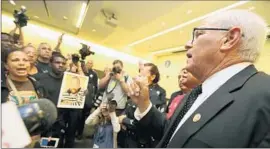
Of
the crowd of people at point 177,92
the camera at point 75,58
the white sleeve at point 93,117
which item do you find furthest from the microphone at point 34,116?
the white sleeve at point 93,117

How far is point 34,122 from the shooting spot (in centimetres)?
29

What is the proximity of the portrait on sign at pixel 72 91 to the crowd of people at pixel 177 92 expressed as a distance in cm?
2

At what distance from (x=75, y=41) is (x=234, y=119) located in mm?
630

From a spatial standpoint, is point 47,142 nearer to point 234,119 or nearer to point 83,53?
point 83,53

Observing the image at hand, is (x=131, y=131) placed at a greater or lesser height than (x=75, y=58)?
lesser

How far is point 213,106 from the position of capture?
1.25ft

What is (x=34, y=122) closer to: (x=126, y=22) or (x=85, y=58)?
(x=85, y=58)

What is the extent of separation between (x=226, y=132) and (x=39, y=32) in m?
0.69

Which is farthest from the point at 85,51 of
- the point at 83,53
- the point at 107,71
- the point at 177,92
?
the point at 177,92

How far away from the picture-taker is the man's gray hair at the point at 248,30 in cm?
46

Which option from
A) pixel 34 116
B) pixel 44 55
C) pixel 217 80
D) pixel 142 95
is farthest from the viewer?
pixel 44 55

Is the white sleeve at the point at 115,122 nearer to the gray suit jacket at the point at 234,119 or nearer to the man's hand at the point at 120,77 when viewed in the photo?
the man's hand at the point at 120,77

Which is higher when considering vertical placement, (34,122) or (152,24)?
(152,24)

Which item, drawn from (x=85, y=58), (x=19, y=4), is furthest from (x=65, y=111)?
(x=19, y=4)
